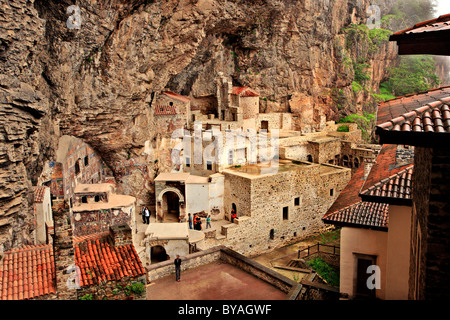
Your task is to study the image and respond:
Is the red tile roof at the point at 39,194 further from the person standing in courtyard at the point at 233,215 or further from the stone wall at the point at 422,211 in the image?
the stone wall at the point at 422,211

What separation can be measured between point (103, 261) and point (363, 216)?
7347mm

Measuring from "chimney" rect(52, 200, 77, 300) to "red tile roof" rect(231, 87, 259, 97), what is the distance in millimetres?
23954

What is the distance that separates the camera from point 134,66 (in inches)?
818

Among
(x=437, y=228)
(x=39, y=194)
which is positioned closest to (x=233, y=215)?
(x=39, y=194)

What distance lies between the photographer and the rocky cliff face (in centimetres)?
1138

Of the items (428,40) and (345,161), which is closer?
(428,40)

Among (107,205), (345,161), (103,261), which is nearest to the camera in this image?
(103,261)

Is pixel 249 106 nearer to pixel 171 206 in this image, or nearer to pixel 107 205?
pixel 171 206

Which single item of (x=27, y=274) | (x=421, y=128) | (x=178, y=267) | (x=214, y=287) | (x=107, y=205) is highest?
(x=421, y=128)

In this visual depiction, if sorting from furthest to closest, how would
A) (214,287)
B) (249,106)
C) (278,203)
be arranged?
(249,106) → (278,203) → (214,287)

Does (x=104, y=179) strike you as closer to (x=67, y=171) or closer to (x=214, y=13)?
(x=67, y=171)

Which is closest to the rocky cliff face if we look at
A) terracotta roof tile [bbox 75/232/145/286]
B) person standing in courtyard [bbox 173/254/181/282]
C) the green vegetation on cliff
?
terracotta roof tile [bbox 75/232/145/286]

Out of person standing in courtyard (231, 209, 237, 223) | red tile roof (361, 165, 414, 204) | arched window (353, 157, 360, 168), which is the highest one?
red tile roof (361, 165, 414, 204)

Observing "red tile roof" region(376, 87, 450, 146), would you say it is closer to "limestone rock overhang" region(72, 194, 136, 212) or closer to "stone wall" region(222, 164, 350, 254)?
"limestone rock overhang" region(72, 194, 136, 212)
